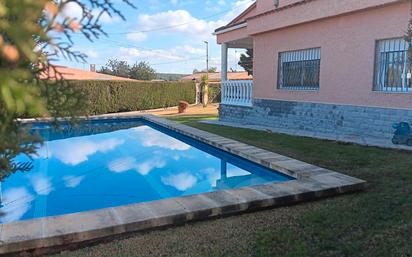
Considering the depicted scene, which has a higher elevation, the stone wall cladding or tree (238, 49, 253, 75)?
tree (238, 49, 253, 75)

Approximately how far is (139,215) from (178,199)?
3.12ft

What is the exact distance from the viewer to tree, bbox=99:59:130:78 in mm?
81875

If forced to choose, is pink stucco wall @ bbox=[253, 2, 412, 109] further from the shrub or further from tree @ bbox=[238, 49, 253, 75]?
tree @ bbox=[238, 49, 253, 75]

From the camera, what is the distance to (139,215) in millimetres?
5383

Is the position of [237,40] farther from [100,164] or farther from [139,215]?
[139,215]

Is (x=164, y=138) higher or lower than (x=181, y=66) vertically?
lower

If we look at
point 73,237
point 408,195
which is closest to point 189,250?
point 73,237

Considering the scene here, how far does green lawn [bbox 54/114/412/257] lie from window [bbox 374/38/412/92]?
217 inches

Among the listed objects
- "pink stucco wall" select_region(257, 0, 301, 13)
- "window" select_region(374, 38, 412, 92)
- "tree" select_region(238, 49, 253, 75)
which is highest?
"pink stucco wall" select_region(257, 0, 301, 13)

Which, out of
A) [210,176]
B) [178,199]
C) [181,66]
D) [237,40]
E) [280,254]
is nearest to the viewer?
[280,254]

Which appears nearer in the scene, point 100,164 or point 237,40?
point 100,164

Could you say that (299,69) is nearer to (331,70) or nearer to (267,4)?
(331,70)

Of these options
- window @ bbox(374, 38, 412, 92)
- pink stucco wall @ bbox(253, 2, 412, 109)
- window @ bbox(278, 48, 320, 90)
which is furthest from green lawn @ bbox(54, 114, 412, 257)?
window @ bbox(278, 48, 320, 90)

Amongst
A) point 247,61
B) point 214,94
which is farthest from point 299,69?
point 247,61
